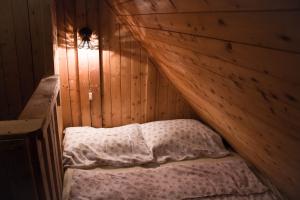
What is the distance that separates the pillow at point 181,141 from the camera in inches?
95.4

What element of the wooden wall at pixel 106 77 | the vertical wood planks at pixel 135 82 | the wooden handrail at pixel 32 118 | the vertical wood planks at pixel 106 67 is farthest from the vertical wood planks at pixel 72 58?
the wooden handrail at pixel 32 118

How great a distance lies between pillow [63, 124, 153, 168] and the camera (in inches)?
89.5

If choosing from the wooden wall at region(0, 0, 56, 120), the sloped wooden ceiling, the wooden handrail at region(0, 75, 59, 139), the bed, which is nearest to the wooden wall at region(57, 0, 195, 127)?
the bed

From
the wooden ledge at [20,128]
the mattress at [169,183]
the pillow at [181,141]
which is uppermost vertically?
the wooden ledge at [20,128]

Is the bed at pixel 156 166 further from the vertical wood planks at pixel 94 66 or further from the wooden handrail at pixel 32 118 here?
the wooden handrail at pixel 32 118

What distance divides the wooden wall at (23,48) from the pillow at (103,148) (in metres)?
0.54

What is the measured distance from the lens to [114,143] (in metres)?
2.40

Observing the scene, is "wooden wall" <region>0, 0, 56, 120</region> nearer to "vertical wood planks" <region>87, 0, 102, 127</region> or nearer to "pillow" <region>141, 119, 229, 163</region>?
"vertical wood planks" <region>87, 0, 102, 127</region>

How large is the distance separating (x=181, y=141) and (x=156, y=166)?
340mm

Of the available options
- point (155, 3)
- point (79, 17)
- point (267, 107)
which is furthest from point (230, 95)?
point (79, 17)

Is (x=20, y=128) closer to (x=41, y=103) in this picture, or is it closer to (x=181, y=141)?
(x=41, y=103)

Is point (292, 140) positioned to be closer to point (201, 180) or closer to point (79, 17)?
point (201, 180)

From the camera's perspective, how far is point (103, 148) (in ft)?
7.75


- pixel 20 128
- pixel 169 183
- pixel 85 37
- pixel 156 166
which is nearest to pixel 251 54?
pixel 20 128
